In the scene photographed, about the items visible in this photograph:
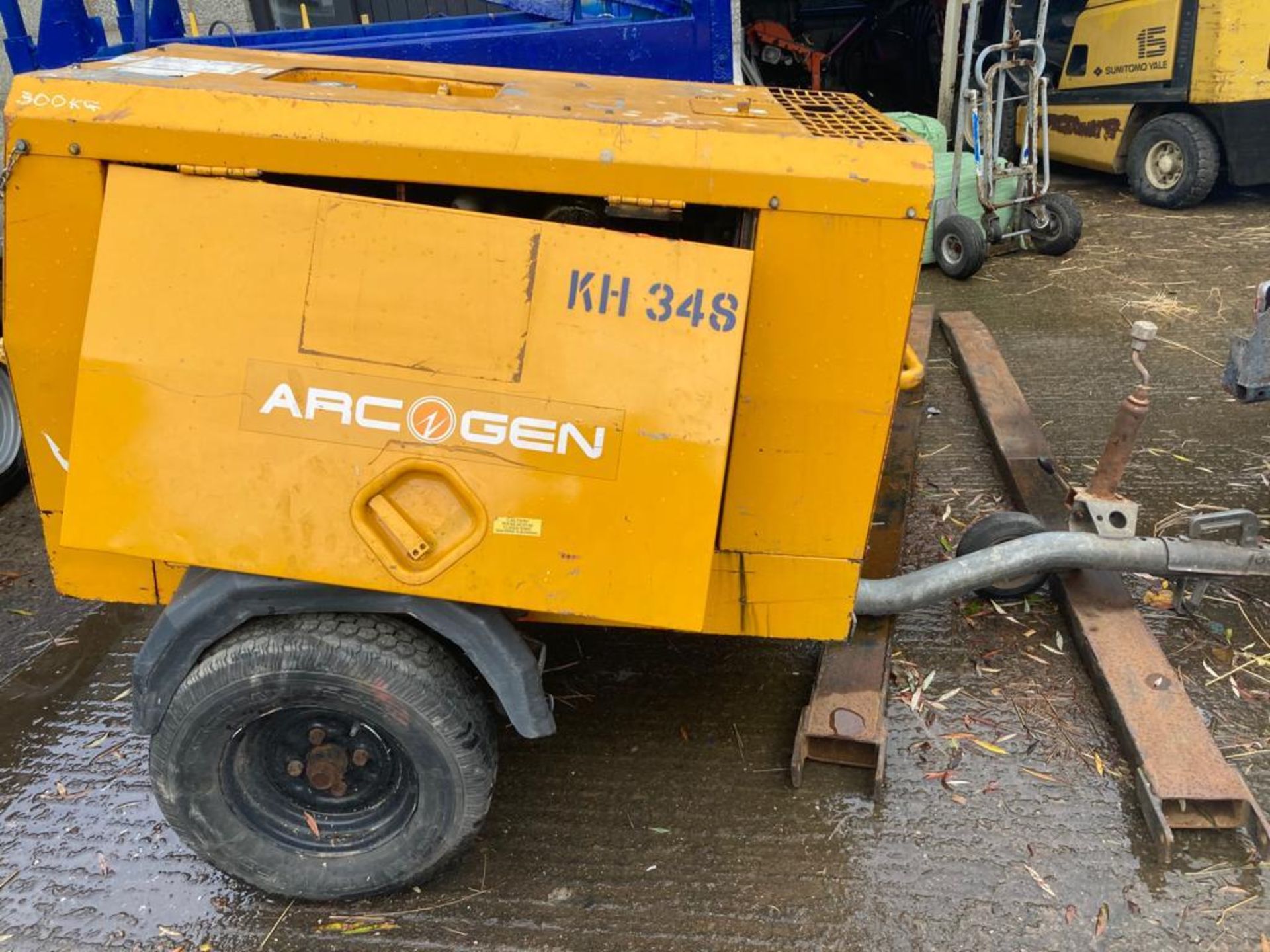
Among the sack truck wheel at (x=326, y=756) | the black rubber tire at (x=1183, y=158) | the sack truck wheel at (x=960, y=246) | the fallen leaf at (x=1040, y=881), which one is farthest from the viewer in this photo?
the black rubber tire at (x=1183, y=158)

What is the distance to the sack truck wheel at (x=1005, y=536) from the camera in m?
3.09

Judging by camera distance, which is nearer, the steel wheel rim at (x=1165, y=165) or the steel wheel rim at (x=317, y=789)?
the steel wheel rim at (x=317, y=789)

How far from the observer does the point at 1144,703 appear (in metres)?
2.68

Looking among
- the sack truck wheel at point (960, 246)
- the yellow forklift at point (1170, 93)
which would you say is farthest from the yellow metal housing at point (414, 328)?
the yellow forklift at point (1170, 93)

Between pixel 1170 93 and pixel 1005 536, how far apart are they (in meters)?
6.27

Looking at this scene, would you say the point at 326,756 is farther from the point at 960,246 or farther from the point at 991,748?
the point at 960,246

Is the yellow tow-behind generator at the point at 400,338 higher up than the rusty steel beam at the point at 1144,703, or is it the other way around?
the yellow tow-behind generator at the point at 400,338

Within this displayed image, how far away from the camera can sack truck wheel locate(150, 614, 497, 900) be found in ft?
6.52

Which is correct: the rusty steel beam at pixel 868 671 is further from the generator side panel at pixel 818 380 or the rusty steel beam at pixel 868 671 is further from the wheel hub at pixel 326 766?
the wheel hub at pixel 326 766

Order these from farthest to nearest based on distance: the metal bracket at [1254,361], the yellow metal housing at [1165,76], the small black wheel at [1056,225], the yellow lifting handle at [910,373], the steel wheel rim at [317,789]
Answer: the yellow metal housing at [1165,76] → the small black wheel at [1056,225] → the metal bracket at [1254,361] → the yellow lifting handle at [910,373] → the steel wheel rim at [317,789]

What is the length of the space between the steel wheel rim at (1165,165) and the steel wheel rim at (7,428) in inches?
332

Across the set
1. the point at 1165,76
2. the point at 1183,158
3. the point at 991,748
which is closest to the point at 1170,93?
the point at 1165,76

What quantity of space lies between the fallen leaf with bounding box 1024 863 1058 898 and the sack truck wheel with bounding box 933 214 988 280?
479 cm

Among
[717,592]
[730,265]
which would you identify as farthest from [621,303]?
[717,592]
